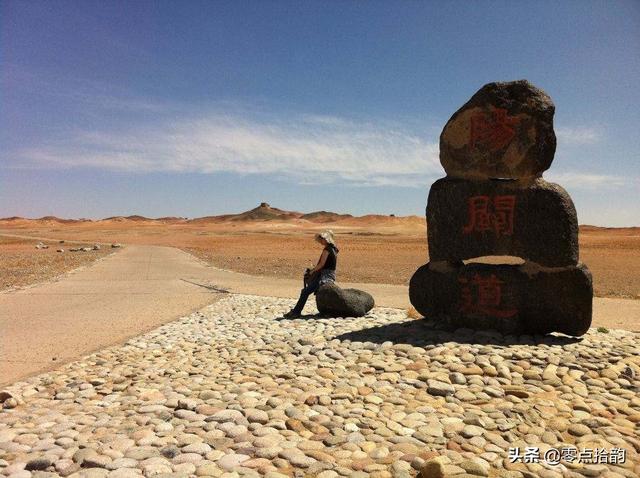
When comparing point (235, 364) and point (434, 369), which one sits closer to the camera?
point (434, 369)

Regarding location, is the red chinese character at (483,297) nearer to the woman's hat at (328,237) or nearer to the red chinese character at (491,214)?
the red chinese character at (491,214)

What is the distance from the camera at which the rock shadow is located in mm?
8164

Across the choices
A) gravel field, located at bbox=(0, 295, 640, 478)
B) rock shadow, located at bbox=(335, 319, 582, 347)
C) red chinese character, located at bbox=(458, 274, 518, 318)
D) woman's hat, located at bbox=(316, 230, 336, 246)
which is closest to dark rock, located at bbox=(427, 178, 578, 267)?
red chinese character, located at bbox=(458, 274, 518, 318)

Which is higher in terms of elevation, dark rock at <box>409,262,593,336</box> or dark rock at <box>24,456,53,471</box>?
dark rock at <box>409,262,593,336</box>

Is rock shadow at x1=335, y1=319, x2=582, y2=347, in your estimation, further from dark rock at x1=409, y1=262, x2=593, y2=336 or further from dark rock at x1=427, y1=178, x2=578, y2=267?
dark rock at x1=427, y1=178, x2=578, y2=267

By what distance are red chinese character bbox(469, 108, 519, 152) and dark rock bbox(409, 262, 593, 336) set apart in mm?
2205

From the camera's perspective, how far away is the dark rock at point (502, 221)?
8.23 m

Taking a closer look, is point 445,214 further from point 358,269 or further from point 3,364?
point 358,269

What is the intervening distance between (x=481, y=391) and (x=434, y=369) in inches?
33.6

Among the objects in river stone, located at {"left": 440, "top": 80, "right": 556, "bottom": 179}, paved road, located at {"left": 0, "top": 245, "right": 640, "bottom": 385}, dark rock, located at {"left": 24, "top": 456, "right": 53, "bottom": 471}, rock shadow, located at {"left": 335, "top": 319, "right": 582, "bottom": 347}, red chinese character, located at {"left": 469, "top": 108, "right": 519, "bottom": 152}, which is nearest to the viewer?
dark rock, located at {"left": 24, "top": 456, "right": 53, "bottom": 471}

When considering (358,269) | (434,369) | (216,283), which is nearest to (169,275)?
(216,283)

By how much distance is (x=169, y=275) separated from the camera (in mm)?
21906

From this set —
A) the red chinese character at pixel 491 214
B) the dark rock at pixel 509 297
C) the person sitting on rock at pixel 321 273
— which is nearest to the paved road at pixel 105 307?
the person sitting on rock at pixel 321 273

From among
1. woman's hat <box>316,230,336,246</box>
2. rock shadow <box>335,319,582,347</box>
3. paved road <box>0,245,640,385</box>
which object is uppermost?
woman's hat <box>316,230,336,246</box>
